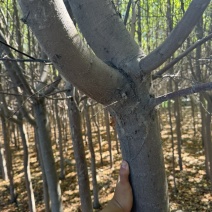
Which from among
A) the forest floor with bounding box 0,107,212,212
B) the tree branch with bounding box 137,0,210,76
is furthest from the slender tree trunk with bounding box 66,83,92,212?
the forest floor with bounding box 0,107,212,212

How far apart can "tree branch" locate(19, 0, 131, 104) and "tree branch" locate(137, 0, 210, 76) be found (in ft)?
0.48

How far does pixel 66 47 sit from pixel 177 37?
0.43 metres

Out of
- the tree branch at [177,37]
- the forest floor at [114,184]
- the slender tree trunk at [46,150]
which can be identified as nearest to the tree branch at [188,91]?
the tree branch at [177,37]

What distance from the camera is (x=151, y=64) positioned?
0.98 meters

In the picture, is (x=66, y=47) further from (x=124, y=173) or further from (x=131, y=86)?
(x=124, y=173)

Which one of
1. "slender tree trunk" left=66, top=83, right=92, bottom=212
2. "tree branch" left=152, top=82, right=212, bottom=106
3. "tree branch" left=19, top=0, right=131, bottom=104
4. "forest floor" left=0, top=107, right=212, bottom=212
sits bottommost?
"forest floor" left=0, top=107, right=212, bottom=212

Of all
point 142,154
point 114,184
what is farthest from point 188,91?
point 114,184

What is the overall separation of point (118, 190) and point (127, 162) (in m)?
0.13

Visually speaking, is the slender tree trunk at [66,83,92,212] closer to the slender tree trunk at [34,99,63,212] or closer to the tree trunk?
the slender tree trunk at [34,99,63,212]

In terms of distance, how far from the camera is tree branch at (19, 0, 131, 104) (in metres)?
0.71

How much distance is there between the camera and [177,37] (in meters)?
0.91

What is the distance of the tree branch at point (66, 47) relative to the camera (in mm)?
707

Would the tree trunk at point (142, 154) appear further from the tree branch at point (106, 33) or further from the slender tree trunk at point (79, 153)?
the slender tree trunk at point (79, 153)

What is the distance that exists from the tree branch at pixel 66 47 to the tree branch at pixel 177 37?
0.15 meters
